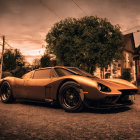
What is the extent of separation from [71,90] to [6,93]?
259 centimetres

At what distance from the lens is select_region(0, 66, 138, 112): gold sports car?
9.62 ft

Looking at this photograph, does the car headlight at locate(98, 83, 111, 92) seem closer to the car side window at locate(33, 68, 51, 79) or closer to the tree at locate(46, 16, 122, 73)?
the car side window at locate(33, 68, 51, 79)

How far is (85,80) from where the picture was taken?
311 cm

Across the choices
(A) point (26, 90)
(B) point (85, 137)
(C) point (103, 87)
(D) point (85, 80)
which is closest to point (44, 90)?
(A) point (26, 90)

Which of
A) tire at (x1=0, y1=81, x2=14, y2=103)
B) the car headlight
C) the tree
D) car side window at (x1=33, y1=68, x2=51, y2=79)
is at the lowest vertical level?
tire at (x1=0, y1=81, x2=14, y2=103)

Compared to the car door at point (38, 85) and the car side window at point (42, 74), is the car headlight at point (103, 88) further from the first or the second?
the car side window at point (42, 74)

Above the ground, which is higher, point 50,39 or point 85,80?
point 50,39

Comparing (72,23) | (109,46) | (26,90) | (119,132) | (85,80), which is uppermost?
(72,23)

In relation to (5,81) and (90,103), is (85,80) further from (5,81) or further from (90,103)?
(5,81)

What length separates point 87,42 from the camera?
502 inches

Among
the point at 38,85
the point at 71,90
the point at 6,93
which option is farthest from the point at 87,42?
the point at 71,90

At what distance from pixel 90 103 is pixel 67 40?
434 inches

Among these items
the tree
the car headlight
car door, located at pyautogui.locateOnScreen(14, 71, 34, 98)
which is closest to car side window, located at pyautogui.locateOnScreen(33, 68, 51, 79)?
car door, located at pyautogui.locateOnScreen(14, 71, 34, 98)

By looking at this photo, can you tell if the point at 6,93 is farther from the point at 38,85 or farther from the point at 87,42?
the point at 87,42
